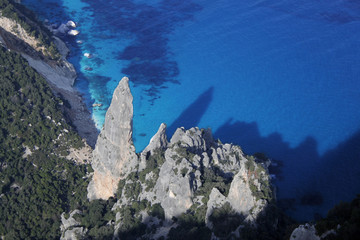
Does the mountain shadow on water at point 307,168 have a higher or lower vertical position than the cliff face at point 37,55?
lower

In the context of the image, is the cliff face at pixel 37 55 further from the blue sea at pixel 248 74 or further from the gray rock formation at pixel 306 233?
the gray rock formation at pixel 306 233

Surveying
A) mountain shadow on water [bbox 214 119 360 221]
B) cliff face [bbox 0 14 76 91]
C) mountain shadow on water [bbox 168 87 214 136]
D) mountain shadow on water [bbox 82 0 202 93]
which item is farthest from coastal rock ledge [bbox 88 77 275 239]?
mountain shadow on water [bbox 82 0 202 93]

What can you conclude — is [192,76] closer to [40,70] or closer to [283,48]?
[283,48]

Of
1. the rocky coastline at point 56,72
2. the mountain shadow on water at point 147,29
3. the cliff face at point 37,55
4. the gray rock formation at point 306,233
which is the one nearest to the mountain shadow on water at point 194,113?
the mountain shadow on water at point 147,29

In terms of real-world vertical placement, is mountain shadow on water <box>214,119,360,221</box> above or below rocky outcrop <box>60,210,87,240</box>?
below

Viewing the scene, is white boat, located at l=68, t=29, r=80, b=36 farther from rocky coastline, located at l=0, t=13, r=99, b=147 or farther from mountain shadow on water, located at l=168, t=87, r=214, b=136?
mountain shadow on water, located at l=168, t=87, r=214, b=136
